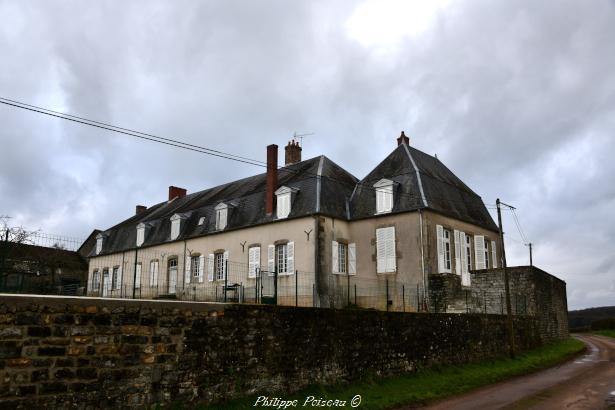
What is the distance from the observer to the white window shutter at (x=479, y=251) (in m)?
25.9

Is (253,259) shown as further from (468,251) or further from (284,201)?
(468,251)

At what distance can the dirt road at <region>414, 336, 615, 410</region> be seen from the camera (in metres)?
10.4

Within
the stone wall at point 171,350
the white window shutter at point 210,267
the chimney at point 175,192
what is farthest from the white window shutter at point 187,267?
the stone wall at point 171,350

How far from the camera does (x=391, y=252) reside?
76.6 ft

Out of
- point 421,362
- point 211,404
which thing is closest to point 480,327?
point 421,362

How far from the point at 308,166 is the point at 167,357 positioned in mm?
20778

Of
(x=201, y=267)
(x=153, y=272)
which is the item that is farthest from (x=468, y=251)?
(x=153, y=272)

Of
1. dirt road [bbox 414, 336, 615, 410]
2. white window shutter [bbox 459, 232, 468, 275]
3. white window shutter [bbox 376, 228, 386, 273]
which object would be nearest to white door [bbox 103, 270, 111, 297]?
white window shutter [bbox 376, 228, 386, 273]

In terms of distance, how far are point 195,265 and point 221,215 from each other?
3.17 meters

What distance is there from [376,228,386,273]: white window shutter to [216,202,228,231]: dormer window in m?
8.57

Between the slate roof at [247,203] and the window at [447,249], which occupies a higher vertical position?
the slate roof at [247,203]

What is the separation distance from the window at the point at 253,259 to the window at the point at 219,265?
6.77 feet

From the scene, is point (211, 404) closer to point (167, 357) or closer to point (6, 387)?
point (167, 357)

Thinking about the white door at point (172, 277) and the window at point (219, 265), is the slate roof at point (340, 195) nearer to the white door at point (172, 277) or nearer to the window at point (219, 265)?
the window at point (219, 265)
